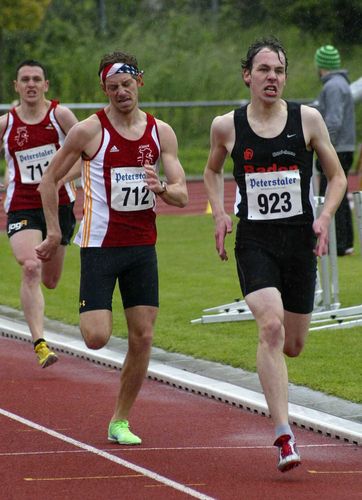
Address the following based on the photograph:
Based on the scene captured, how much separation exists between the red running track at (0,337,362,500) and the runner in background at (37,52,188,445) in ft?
1.25

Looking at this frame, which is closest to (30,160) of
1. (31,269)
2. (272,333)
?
(31,269)

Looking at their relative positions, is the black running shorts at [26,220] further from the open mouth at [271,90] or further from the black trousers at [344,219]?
the black trousers at [344,219]

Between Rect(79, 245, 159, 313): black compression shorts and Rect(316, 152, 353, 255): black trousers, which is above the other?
Rect(79, 245, 159, 313): black compression shorts

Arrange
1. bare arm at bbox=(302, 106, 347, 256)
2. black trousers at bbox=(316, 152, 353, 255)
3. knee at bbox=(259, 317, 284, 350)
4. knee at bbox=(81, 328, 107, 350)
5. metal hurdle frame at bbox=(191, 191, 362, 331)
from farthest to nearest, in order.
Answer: black trousers at bbox=(316, 152, 353, 255) < metal hurdle frame at bbox=(191, 191, 362, 331) < knee at bbox=(81, 328, 107, 350) < bare arm at bbox=(302, 106, 347, 256) < knee at bbox=(259, 317, 284, 350)

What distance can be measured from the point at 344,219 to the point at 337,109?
1448mm

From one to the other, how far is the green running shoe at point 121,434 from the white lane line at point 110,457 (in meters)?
0.16

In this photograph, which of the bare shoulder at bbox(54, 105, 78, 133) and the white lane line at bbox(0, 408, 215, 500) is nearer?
the white lane line at bbox(0, 408, 215, 500)

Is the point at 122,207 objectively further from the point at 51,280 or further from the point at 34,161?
the point at 51,280

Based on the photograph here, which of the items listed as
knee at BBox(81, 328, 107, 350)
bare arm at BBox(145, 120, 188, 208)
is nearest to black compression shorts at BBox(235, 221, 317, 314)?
bare arm at BBox(145, 120, 188, 208)

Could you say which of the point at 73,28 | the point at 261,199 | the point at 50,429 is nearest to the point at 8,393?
the point at 50,429

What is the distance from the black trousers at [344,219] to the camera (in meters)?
16.6

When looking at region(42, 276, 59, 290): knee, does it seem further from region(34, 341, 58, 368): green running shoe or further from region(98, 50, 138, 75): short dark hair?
region(98, 50, 138, 75): short dark hair

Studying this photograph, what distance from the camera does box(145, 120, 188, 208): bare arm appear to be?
7.91m

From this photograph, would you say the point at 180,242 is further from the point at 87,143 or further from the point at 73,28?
the point at 73,28
